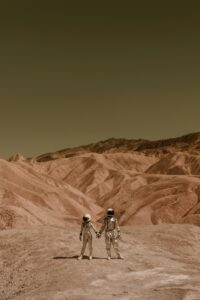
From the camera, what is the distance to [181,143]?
130 meters

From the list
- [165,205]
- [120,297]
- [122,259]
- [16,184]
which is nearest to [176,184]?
[165,205]

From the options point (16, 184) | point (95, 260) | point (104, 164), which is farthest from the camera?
point (104, 164)

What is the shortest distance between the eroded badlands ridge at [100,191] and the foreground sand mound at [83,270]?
37.1 ft

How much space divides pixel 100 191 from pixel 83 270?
66.3 metres

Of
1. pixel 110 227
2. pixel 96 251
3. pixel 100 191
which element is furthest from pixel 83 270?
pixel 100 191

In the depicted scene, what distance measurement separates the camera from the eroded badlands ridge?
42844 mm

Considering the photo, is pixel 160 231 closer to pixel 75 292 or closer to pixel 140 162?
pixel 75 292

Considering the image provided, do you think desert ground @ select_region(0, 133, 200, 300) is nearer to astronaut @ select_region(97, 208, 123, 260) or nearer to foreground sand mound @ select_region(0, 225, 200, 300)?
foreground sand mound @ select_region(0, 225, 200, 300)

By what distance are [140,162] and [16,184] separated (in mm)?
57314

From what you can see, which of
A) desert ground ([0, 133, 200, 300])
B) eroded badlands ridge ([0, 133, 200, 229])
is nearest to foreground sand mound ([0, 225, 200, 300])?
desert ground ([0, 133, 200, 300])

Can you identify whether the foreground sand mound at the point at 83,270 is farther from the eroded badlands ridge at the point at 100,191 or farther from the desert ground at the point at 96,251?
the eroded badlands ridge at the point at 100,191

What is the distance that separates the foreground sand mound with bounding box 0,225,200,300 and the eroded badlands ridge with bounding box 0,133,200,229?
11.3 meters

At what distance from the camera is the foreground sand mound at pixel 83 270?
1252cm

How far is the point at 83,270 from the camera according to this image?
14.4 metres
